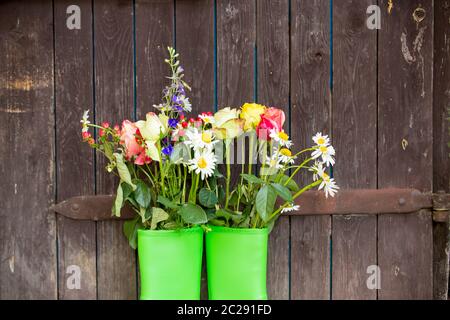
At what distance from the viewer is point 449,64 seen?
1.33 m

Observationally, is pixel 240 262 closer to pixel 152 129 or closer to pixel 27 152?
pixel 152 129

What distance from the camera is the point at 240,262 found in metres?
1.14

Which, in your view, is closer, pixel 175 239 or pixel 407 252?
pixel 175 239

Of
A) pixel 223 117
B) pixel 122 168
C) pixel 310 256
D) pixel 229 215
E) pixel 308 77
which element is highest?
pixel 308 77

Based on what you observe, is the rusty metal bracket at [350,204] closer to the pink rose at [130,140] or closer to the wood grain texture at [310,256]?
the wood grain texture at [310,256]

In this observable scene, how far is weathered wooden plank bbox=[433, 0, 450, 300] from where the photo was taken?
1.33m

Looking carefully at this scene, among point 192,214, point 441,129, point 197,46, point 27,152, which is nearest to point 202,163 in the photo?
point 192,214

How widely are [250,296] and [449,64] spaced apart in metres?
0.78

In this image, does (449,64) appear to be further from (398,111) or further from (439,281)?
(439,281)

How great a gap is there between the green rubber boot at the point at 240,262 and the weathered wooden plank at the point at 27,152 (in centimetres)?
46

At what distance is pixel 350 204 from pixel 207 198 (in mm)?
412

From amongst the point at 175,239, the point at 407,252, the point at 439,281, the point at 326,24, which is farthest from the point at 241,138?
the point at 439,281

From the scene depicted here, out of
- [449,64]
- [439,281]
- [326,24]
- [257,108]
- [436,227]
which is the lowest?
[439,281]

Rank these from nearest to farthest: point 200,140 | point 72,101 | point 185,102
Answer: point 200,140 → point 185,102 → point 72,101
